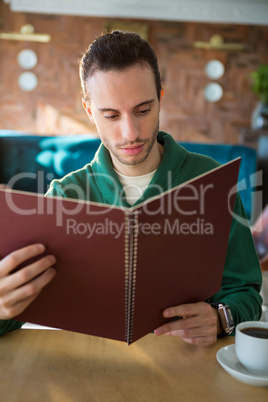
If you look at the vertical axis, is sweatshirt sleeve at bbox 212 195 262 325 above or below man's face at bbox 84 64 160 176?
below

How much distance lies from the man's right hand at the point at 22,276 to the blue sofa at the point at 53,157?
8.33ft

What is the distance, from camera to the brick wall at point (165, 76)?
5.98 m

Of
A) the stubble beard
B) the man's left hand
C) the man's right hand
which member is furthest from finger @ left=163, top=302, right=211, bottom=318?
the stubble beard

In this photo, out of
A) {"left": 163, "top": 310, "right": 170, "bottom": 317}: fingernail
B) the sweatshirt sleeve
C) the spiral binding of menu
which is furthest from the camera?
the sweatshirt sleeve

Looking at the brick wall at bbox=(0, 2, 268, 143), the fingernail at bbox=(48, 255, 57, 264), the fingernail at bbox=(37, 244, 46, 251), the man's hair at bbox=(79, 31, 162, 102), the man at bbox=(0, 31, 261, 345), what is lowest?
the fingernail at bbox=(48, 255, 57, 264)

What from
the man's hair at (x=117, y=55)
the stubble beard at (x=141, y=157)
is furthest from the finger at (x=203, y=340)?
the man's hair at (x=117, y=55)

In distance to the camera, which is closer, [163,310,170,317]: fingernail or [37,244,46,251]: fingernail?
[37,244,46,251]: fingernail

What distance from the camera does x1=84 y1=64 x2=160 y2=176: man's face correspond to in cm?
119

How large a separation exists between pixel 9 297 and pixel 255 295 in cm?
63

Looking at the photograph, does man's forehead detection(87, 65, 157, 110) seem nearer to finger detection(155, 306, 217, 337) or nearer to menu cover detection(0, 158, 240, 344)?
menu cover detection(0, 158, 240, 344)

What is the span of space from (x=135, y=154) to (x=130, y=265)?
1.69 ft

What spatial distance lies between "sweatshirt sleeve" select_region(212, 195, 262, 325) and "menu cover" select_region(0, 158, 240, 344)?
0.84 feet

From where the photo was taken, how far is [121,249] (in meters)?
0.76

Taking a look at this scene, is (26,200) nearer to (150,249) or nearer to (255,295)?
(150,249)
